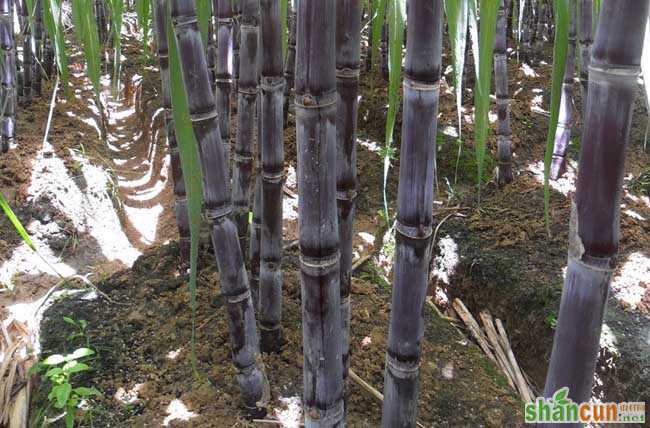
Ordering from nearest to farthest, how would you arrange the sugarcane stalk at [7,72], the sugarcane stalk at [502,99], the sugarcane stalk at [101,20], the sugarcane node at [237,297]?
the sugarcane node at [237,297], the sugarcane stalk at [502,99], the sugarcane stalk at [7,72], the sugarcane stalk at [101,20]

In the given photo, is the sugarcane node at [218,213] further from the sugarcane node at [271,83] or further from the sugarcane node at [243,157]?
the sugarcane node at [243,157]

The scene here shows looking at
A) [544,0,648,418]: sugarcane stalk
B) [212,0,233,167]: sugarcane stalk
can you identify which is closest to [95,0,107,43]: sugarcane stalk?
[212,0,233,167]: sugarcane stalk

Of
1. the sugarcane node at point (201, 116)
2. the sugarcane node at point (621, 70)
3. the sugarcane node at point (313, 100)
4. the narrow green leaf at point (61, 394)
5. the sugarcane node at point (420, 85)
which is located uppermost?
the sugarcane node at point (621, 70)

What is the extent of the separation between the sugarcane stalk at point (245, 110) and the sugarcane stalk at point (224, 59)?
7cm

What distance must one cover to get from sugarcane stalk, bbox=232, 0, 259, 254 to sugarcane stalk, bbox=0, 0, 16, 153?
2.19 meters

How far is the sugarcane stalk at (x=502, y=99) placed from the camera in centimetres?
338

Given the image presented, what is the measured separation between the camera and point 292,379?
73.0 inches

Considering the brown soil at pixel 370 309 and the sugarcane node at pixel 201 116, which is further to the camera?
the brown soil at pixel 370 309

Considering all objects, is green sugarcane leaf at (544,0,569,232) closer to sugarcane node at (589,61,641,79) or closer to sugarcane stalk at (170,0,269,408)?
sugarcane node at (589,61,641,79)

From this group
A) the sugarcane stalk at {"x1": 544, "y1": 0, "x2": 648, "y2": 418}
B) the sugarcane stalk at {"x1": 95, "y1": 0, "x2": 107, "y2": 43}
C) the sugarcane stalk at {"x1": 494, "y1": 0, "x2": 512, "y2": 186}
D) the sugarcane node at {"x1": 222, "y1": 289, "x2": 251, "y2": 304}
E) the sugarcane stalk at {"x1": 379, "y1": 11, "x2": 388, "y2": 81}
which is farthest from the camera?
the sugarcane stalk at {"x1": 95, "y1": 0, "x2": 107, "y2": 43}

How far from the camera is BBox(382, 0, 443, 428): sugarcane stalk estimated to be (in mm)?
985

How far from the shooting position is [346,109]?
4.29ft

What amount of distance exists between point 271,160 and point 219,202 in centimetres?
32

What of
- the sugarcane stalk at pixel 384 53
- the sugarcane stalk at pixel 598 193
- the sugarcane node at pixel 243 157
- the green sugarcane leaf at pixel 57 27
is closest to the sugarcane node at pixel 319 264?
the sugarcane stalk at pixel 598 193
